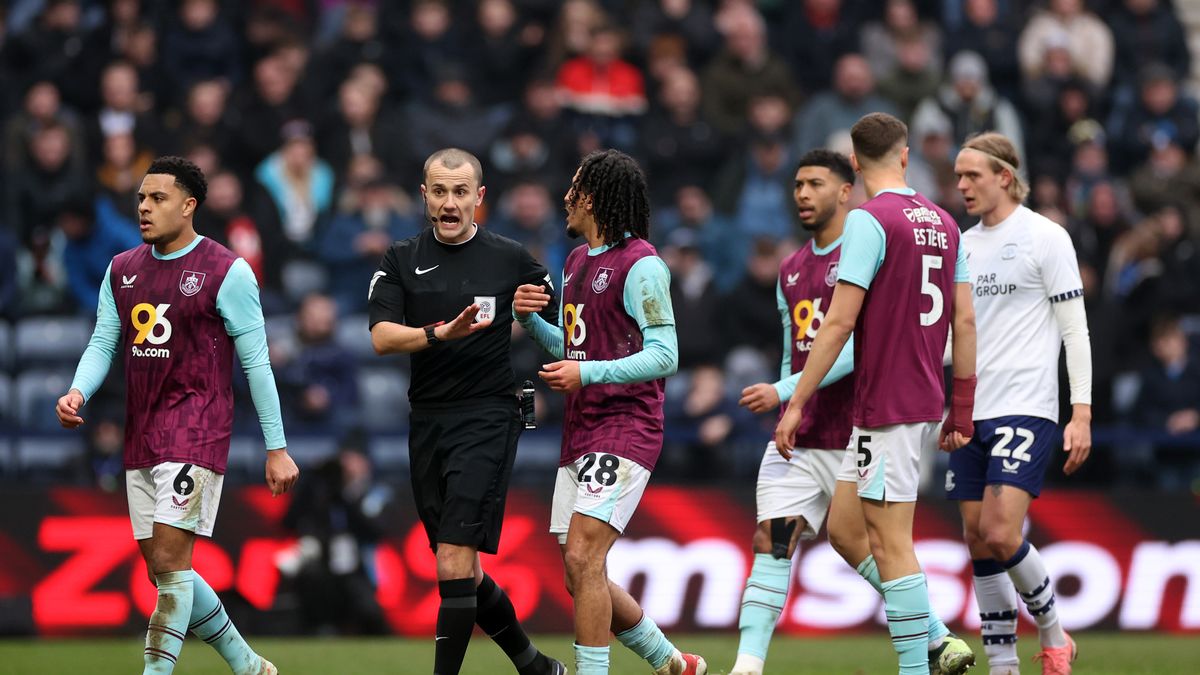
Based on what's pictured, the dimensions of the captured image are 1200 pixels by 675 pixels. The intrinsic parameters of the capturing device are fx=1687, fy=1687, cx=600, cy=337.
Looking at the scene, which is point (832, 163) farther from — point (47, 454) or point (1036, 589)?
point (47, 454)

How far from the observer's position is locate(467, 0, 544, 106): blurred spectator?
59.5ft

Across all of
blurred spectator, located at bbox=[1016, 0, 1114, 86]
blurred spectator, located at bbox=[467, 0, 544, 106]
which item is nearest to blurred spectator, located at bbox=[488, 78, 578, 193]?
blurred spectator, located at bbox=[467, 0, 544, 106]

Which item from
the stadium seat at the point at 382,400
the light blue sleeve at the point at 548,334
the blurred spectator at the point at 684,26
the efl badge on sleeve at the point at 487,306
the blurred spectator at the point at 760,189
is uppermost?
the blurred spectator at the point at 684,26

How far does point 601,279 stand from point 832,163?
1.81 metres

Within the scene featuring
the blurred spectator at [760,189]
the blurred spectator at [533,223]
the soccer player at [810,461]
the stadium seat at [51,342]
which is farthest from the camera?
the blurred spectator at [760,189]

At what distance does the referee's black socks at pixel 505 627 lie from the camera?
8.60 metres

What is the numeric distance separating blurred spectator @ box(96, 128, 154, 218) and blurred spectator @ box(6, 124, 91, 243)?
26 centimetres

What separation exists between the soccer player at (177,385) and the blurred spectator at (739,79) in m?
10.1

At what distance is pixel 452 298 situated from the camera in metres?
8.43

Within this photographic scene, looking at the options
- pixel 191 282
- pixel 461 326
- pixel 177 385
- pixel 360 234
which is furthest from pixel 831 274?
pixel 360 234

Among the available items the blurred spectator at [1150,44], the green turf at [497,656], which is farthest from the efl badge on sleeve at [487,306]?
the blurred spectator at [1150,44]

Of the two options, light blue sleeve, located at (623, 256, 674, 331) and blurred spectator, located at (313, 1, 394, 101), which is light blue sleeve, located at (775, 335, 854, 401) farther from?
blurred spectator, located at (313, 1, 394, 101)

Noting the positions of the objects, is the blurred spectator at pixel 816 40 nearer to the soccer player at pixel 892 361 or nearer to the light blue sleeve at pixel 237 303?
the soccer player at pixel 892 361

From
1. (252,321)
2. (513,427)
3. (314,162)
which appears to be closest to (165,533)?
(252,321)
